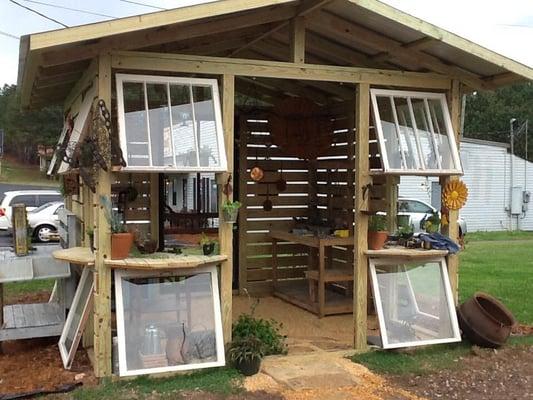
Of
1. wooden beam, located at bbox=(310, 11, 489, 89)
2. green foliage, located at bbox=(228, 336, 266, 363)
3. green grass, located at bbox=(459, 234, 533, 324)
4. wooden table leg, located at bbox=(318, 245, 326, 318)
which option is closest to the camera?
green foliage, located at bbox=(228, 336, 266, 363)

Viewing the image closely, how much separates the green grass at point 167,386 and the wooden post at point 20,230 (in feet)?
6.15

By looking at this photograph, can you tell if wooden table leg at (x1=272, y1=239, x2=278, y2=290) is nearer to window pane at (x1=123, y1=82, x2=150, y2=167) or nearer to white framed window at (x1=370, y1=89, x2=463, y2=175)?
white framed window at (x1=370, y1=89, x2=463, y2=175)

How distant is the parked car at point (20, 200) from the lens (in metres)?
15.9

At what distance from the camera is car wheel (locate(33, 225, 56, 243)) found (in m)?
15.3

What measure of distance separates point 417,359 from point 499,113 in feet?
114

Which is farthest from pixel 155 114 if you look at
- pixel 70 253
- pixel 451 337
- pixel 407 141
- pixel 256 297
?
pixel 256 297

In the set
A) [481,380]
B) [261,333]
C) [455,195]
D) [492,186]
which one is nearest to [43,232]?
[261,333]

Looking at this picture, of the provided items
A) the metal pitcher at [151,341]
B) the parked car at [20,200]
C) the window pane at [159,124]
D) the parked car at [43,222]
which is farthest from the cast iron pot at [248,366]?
the parked car at [20,200]

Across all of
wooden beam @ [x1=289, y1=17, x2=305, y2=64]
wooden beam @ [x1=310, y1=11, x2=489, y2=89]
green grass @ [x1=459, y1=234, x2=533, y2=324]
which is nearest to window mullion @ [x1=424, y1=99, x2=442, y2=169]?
wooden beam @ [x1=310, y1=11, x2=489, y2=89]

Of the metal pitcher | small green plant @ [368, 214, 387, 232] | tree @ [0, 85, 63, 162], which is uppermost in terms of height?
tree @ [0, 85, 63, 162]

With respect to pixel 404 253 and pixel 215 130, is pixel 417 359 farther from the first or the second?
pixel 215 130

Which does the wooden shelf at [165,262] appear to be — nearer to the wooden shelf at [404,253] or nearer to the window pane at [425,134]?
the wooden shelf at [404,253]

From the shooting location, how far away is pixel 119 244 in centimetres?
450

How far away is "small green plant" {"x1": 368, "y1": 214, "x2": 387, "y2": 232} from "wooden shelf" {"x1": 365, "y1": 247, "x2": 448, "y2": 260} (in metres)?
0.19
